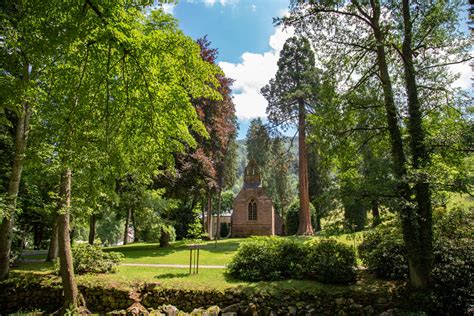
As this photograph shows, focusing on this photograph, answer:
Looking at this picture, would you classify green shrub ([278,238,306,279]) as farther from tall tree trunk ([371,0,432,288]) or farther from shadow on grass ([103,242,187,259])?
shadow on grass ([103,242,187,259])

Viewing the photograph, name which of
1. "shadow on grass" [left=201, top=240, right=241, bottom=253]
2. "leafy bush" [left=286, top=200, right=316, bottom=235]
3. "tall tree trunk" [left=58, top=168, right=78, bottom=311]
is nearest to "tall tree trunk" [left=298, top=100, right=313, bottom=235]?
"leafy bush" [left=286, top=200, right=316, bottom=235]

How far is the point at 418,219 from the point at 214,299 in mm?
6116

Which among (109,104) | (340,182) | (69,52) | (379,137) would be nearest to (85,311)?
(109,104)

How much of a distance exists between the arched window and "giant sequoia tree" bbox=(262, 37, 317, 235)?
7.83 m

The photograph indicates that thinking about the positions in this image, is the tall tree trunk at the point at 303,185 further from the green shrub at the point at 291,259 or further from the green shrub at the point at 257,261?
the green shrub at the point at 291,259

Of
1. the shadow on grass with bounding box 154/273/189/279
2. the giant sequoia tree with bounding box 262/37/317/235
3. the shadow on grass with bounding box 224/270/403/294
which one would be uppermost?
the giant sequoia tree with bounding box 262/37/317/235

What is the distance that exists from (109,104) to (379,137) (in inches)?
324

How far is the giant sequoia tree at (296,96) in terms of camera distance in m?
23.2

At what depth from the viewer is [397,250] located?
344 inches

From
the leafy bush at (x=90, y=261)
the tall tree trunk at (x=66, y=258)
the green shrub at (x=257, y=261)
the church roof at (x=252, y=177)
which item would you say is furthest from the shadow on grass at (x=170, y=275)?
the church roof at (x=252, y=177)

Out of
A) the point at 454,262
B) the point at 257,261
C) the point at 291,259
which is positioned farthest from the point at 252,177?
the point at 454,262

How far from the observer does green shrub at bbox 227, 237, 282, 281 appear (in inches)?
375

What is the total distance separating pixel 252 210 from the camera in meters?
30.5

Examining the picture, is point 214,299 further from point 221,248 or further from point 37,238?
point 37,238
